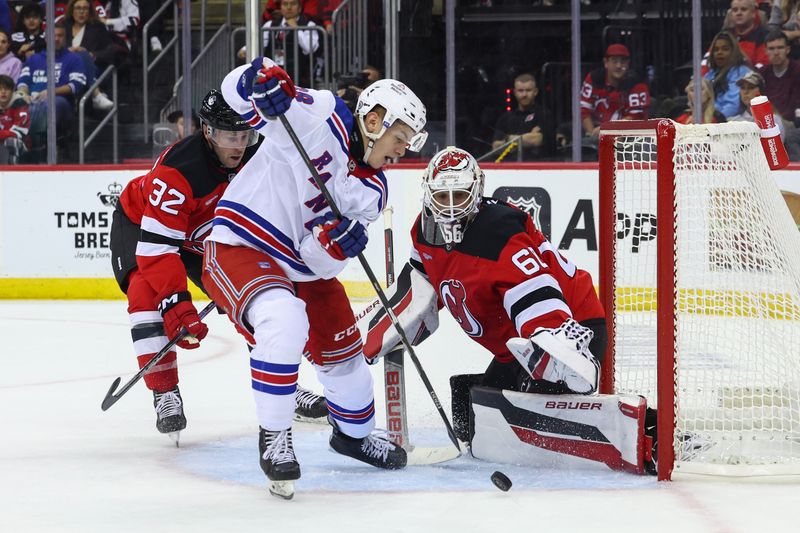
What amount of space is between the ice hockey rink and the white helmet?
0.75m

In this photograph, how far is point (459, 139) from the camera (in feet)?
22.1

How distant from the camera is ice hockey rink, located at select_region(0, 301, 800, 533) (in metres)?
2.30

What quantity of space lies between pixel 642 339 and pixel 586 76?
3.25m

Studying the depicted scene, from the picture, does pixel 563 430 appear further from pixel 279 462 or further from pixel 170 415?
pixel 170 415

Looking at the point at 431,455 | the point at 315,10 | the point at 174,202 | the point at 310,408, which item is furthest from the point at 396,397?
the point at 315,10

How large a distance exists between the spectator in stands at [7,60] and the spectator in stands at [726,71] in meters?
3.99

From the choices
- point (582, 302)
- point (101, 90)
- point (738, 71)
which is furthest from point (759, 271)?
point (101, 90)

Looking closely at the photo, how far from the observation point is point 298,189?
267cm

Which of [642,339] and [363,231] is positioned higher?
[363,231]

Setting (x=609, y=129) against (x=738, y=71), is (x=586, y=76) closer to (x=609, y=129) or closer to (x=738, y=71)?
(x=738, y=71)

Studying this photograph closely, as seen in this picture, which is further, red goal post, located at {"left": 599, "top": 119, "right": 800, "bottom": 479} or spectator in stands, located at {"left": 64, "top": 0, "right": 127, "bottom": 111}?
spectator in stands, located at {"left": 64, "top": 0, "right": 127, "bottom": 111}

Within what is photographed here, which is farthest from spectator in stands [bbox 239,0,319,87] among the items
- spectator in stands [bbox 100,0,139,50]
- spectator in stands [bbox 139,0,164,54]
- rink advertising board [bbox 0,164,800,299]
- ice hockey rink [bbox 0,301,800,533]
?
ice hockey rink [bbox 0,301,800,533]

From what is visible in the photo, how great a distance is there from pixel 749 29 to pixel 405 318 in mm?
4071

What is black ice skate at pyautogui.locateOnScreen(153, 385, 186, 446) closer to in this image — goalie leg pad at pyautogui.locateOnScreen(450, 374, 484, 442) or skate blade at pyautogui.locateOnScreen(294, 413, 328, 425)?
skate blade at pyautogui.locateOnScreen(294, 413, 328, 425)
